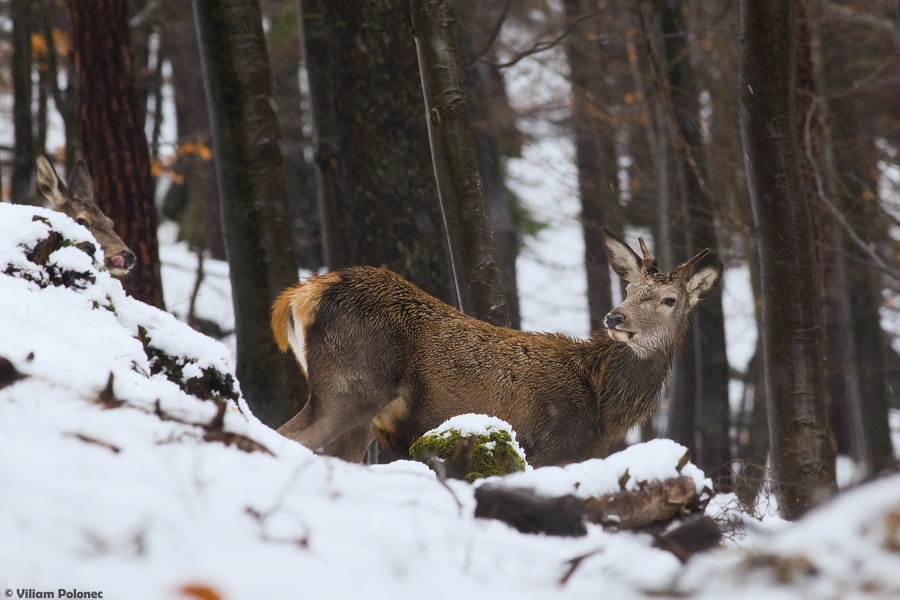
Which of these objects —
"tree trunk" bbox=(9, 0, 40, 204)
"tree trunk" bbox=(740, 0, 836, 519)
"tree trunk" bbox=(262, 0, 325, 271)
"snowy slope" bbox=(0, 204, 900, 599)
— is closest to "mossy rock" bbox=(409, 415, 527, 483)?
"snowy slope" bbox=(0, 204, 900, 599)

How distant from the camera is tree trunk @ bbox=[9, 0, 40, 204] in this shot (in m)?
14.8

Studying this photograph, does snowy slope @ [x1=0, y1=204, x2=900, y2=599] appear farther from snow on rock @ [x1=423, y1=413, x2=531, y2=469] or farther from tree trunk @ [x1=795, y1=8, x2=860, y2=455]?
tree trunk @ [x1=795, y1=8, x2=860, y2=455]

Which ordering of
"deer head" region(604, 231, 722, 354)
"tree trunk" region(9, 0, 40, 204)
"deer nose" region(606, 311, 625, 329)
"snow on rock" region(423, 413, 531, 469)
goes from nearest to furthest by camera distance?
"snow on rock" region(423, 413, 531, 469) → "deer nose" region(606, 311, 625, 329) → "deer head" region(604, 231, 722, 354) → "tree trunk" region(9, 0, 40, 204)

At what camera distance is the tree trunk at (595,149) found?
1455 centimetres

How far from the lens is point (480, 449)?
17.1ft

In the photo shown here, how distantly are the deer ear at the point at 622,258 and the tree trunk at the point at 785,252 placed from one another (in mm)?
930

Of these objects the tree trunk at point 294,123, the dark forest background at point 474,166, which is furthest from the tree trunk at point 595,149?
the tree trunk at point 294,123

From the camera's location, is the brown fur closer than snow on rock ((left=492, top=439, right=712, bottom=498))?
No

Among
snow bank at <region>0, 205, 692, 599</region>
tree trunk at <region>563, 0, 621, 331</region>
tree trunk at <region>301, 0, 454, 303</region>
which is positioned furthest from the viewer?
tree trunk at <region>563, 0, 621, 331</region>

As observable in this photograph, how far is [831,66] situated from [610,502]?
14.5m

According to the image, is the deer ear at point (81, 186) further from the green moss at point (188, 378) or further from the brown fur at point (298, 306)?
the green moss at point (188, 378)

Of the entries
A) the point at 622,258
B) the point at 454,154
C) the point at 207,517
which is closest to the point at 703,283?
the point at 622,258

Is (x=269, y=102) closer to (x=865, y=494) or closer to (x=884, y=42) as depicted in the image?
(x=865, y=494)

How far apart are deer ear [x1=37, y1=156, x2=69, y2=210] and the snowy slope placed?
17.2 ft
